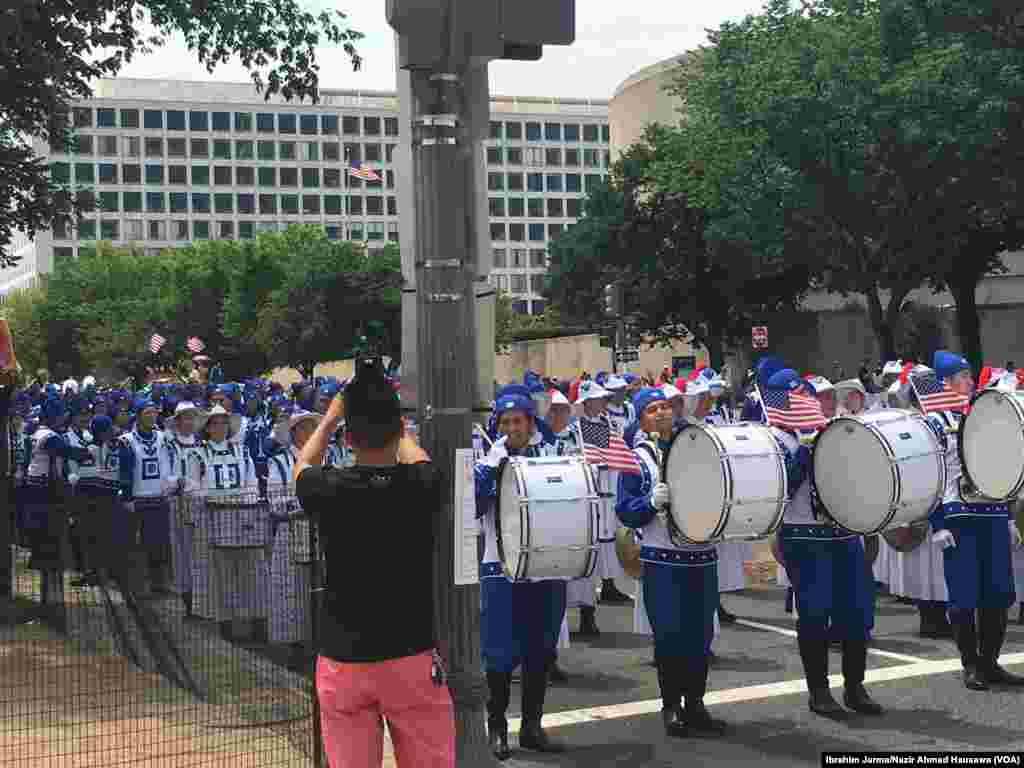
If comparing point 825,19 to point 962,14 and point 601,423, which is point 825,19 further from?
point 601,423

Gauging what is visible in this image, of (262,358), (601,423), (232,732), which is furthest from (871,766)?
(262,358)

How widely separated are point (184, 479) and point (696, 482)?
258 inches

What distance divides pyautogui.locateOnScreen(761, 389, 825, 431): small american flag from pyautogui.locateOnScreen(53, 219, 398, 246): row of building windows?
125 metres

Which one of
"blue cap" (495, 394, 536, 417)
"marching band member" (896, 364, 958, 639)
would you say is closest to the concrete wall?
"marching band member" (896, 364, 958, 639)

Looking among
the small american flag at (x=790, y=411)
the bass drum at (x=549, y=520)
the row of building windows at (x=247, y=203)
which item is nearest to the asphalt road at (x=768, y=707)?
the bass drum at (x=549, y=520)

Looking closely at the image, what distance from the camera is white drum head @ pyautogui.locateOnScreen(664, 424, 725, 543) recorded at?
7.32 meters

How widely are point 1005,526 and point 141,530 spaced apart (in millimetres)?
6971

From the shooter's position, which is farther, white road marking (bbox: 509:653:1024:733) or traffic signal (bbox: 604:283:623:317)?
traffic signal (bbox: 604:283:623:317)

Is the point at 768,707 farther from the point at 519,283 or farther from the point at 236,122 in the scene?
the point at 236,122

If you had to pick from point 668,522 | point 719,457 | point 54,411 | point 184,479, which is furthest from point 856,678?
point 54,411

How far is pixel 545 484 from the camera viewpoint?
7.12 metres

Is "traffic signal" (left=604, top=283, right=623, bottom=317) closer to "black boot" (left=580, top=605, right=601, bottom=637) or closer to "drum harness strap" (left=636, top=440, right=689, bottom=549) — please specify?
"black boot" (left=580, top=605, right=601, bottom=637)

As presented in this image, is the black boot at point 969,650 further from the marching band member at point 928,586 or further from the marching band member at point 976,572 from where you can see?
the marching band member at point 928,586

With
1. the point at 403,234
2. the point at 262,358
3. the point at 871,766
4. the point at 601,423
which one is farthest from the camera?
the point at 262,358
